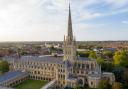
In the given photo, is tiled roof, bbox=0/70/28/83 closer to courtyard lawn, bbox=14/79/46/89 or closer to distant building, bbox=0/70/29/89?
distant building, bbox=0/70/29/89

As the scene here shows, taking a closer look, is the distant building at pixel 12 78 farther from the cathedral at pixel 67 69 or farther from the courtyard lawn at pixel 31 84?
the cathedral at pixel 67 69

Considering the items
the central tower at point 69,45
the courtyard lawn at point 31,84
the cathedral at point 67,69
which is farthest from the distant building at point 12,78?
the central tower at point 69,45

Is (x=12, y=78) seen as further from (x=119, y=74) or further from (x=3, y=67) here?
(x=119, y=74)

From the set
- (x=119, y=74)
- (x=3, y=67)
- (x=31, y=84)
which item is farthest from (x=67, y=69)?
(x=3, y=67)

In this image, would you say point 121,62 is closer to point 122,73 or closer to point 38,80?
point 122,73

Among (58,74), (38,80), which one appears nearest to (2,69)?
(38,80)

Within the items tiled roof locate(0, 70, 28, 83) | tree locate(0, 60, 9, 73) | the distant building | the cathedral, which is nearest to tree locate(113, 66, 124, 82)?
the cathedral

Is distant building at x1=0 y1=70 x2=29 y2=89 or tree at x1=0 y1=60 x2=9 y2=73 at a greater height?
tree at x1=0 y1=60 x2=9 y2=73
